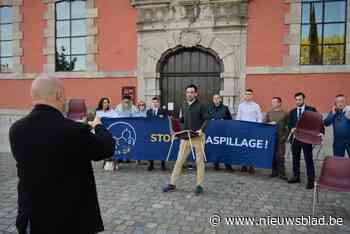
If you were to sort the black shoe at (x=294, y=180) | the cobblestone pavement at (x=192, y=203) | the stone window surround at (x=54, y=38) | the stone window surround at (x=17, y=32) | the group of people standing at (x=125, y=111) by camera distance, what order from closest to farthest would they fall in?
the cobblestone pavement at (x=192, y=203) < the black shoe at (x=294, y=180) < the group of people standing at (x=125, y=111) < the stone window surround at (x=54, y=38) < the stone window surround at (x=17, y=32)

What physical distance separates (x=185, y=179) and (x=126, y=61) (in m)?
5.58

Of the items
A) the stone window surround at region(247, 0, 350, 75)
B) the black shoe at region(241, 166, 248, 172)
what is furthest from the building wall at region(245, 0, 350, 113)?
the black shoe at region(241, 166, 248, 172)

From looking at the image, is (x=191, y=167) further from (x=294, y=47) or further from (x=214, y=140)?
(x=294, y=47)

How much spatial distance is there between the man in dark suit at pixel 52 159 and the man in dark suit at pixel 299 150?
468 cm

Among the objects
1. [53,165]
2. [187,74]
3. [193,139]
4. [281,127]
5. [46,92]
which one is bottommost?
[193,139]

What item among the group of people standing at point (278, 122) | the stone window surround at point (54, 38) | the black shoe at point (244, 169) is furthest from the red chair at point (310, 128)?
the stone window surround at point (54, 38)

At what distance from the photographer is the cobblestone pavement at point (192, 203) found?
4090 mm

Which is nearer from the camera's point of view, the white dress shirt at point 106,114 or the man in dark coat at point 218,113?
the man in dark coat at point 218,113

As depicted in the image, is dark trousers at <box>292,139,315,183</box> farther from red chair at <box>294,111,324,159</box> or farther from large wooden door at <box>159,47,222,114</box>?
large wooden door at <box>159,47,222,114</box>

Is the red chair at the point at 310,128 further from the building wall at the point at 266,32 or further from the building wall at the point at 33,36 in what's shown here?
the building wall at the point at 33,36

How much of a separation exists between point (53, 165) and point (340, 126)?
552 cm

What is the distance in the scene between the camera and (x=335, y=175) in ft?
14.8

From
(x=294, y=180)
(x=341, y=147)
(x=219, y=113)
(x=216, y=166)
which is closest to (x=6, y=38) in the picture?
(x=219, y=113)

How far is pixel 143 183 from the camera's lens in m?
6.07
